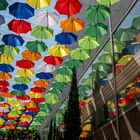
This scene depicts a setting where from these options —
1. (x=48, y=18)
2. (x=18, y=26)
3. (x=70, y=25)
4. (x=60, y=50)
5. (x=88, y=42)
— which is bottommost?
(x=70, y=25)

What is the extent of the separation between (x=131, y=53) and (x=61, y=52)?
3412 mm

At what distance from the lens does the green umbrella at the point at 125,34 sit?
13.9m

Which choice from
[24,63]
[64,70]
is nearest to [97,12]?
[24,63]

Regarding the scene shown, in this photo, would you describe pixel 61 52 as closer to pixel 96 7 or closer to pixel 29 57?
pixel 29 57

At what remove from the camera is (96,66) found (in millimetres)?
19875

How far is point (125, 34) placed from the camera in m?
14.7

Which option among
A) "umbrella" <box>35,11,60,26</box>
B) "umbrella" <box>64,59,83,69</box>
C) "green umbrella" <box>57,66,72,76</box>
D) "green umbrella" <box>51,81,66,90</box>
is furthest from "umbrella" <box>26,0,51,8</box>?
"green umbrella" <box>51,81,66,90</box>

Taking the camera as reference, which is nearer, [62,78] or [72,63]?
[72,63]

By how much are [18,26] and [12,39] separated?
137cm

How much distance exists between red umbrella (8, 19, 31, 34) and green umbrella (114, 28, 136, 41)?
4554 mm

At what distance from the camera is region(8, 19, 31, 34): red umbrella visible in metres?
13.3

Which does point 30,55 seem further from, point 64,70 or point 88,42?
point 64,70

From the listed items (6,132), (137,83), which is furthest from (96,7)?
(6,132)

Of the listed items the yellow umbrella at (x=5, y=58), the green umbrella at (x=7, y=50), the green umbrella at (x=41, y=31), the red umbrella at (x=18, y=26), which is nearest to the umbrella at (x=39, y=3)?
the red umbrella at (x=18, y=26)
